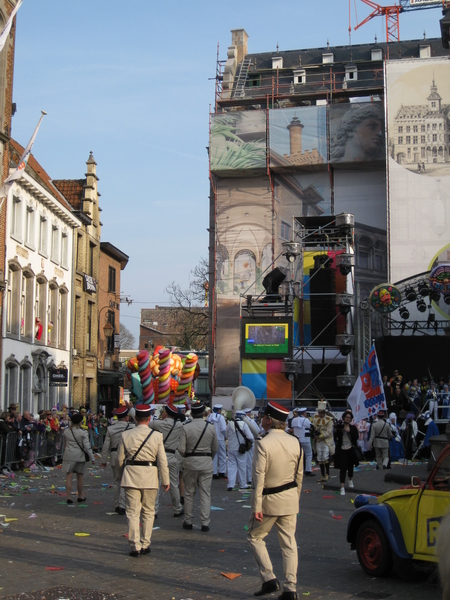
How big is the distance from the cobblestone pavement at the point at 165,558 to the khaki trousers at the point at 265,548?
34 cm

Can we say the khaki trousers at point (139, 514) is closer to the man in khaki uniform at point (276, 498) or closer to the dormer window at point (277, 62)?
the man in khaki uniform at point (276, 498)

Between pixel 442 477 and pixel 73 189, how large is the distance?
37491 mm

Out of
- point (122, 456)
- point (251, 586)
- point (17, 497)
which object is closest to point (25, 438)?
point (17, 497)

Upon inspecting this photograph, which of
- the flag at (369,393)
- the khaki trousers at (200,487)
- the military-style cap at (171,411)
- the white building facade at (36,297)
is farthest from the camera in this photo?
the white building facade at (36,297)

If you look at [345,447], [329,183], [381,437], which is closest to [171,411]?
[345,447]

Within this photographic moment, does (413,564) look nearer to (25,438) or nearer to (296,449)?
(296,449)

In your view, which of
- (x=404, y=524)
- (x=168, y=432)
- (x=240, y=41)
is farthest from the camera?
(x=240, y=41)

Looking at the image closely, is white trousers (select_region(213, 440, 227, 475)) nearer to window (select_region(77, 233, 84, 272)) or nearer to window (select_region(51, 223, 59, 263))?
window (select_region(51, 223, 59, 263))

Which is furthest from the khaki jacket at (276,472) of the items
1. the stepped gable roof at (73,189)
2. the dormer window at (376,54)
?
the dormer window at (376,54)

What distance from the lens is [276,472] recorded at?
7.63 meters

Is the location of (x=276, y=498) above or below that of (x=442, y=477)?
below

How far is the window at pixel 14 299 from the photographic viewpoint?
102ft

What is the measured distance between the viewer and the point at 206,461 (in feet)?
37.3

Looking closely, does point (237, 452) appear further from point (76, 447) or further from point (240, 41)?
point (240, 41)
